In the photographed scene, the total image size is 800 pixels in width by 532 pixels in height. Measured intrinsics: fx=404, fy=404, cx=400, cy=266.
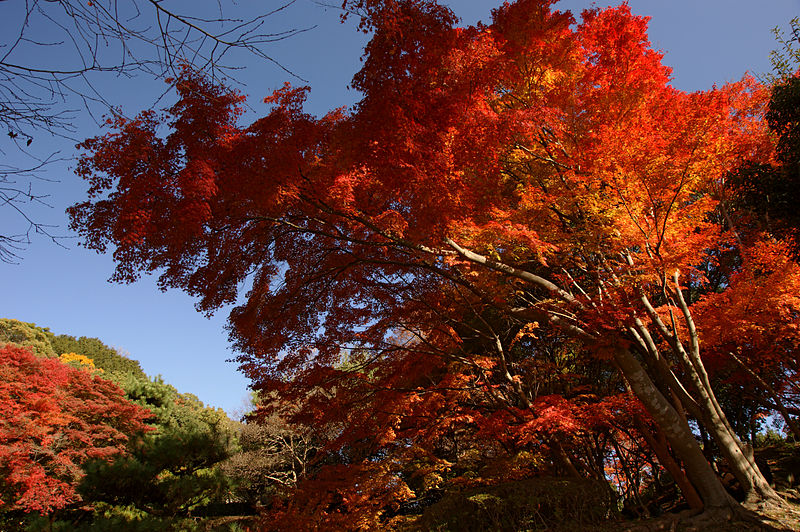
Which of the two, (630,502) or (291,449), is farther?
(291,449)

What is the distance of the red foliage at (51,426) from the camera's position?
1024 centimetres

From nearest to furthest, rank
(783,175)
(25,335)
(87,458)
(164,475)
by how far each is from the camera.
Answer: (783,175) < (87,458) < (164,475) < (25,335)

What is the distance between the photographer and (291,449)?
639 inches

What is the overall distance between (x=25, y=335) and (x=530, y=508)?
3626 cm

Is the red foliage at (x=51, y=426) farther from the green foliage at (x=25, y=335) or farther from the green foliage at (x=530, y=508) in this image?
the green foliage at (x=25, y=335)

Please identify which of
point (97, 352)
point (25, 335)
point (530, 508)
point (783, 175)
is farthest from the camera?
point (97, 352)

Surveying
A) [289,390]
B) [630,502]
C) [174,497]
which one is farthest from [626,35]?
[174,497]

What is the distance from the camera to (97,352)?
1388 inches

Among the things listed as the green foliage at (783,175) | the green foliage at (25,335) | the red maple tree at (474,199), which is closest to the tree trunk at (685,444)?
the red maple tree at (474,199)

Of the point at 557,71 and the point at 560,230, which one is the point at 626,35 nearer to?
the point at 557,71

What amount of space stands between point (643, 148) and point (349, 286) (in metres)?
6.35

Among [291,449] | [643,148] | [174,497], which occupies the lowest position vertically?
[174,497]

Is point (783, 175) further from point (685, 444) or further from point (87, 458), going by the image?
point (87, 458)

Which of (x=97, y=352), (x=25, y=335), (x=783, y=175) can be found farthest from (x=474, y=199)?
(x=97, y=352)
